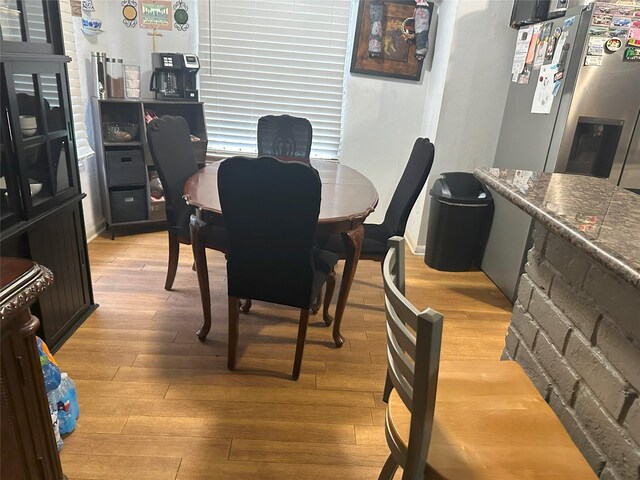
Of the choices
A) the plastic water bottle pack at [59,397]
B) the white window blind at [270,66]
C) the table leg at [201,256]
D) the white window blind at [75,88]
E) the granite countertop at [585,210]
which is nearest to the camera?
the granite countertop at [585,210]

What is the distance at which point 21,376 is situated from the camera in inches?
42.5

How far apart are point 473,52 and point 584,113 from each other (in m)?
1.06

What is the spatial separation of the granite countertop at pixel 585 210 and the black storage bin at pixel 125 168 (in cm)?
305

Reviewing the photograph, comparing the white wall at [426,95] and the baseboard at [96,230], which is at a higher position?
the white wall at [426,95]

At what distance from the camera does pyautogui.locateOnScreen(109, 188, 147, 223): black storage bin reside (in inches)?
139

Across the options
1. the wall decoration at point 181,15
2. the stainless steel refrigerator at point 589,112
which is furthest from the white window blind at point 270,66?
the stainless steel refrigerator at point 589,112

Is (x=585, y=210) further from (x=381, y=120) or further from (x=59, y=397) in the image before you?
(x=381, y=120)

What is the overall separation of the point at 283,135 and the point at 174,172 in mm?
1131

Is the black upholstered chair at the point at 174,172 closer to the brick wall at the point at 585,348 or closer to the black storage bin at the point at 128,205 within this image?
the black storage bin at the point at 128,205

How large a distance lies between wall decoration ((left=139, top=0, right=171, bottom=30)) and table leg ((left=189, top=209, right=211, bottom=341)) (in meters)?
2.23

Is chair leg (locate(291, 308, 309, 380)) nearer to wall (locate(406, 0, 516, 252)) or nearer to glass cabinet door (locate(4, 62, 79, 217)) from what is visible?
glass cabinet door (locate(4, 62, 79, 217))

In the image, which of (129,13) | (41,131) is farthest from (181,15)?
(41,131)

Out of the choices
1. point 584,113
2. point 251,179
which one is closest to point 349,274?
point 251,179

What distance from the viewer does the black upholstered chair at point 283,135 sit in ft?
11.3
